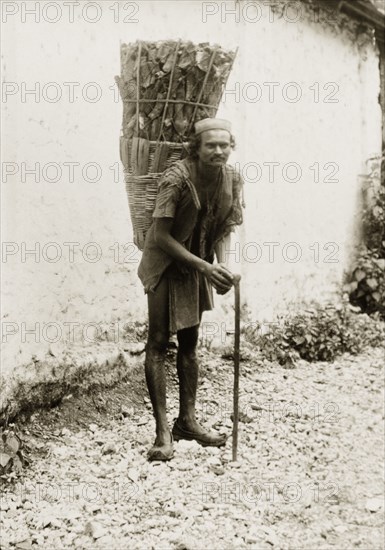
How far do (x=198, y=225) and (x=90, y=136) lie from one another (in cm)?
142

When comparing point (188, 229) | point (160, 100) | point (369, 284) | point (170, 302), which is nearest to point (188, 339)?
point (170, 302)

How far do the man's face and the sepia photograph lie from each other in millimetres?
11

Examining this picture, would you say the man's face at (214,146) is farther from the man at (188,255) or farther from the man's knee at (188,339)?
the man's knee at (188,339)

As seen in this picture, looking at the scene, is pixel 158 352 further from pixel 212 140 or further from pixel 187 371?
pixel 212 140

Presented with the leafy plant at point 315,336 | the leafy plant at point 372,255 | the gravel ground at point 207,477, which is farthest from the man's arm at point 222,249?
the leafy plant at point 372,255

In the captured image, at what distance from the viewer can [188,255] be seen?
380 cm

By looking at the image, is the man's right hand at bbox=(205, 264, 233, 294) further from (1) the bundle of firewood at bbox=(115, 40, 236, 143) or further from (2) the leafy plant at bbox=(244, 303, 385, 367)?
(2) the leafy plant at bbox=(244, 303, 385, 367)

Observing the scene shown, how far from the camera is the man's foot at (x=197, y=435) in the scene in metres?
4.30

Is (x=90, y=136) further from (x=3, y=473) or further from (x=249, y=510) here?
(x=249, y=510)

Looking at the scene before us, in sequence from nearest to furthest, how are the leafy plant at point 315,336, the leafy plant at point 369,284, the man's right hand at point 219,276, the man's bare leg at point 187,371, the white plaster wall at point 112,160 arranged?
the man's right hand at point 219,276 < the man's bare leg at point 187,371 < the white plaster wall at point 112,160 < the leafy plant at point 315,336 < the leafy plant at point 369,284

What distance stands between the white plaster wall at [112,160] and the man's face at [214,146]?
1.34m

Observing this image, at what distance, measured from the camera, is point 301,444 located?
4.57 metres

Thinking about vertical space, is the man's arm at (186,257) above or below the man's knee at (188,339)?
above

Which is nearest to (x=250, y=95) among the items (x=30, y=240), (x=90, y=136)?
(x=90, y=136)
